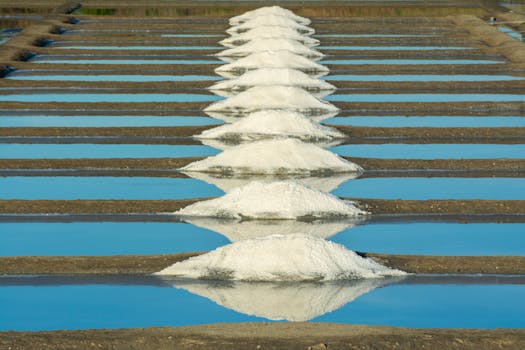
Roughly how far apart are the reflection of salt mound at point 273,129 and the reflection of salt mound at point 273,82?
2.82m

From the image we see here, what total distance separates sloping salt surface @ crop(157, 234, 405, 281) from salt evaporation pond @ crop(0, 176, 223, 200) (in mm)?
2286

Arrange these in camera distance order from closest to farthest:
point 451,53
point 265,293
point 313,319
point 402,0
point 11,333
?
point 11,333
point 313,319
point 265,293
point 451,53
point 402,0

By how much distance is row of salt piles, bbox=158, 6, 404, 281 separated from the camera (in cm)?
735

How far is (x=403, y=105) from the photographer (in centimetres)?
1437

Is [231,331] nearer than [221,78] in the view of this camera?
Yes

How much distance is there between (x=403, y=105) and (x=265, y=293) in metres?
7.70

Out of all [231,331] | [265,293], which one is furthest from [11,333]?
[265,293]

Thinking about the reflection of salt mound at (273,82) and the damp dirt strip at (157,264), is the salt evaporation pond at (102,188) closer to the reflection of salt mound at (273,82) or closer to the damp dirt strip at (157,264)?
the damp dirt strip at (157,264)

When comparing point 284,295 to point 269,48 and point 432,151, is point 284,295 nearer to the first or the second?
point 432,151

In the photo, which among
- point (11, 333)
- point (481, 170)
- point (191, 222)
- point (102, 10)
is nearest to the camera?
point (11, 333)

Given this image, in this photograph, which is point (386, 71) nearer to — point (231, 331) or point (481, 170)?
point (481, 170)

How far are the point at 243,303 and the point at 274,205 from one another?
2.21 m

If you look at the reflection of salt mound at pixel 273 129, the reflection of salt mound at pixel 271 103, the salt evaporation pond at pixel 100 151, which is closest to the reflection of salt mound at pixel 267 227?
the salt evaporation pond at pixel 100 151

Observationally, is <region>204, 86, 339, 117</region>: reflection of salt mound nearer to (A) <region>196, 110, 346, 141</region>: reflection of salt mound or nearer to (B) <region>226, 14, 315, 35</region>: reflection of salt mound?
(A) <region>196, 110, 346, 141</region>: reflection of salt mound
